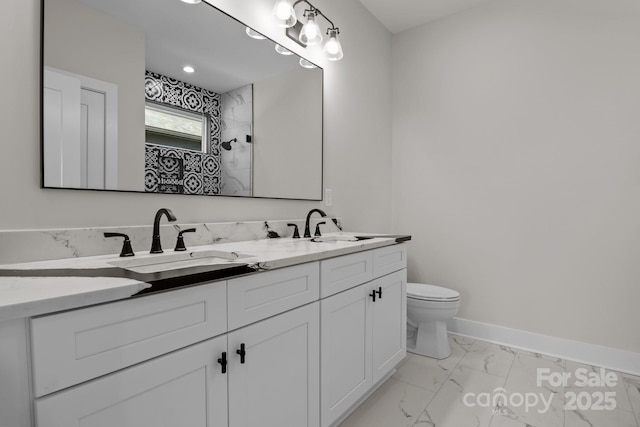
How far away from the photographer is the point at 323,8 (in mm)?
2211

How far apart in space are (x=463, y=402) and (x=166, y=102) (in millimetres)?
2096

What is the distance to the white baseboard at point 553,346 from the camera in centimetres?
210

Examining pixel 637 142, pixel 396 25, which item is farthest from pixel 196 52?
pixel 637 142

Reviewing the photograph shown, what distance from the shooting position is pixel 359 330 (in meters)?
1.58

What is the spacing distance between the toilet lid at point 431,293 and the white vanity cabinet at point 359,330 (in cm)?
31

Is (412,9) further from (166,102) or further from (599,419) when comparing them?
(599,419)

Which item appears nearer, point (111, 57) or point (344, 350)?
point (111, 57)

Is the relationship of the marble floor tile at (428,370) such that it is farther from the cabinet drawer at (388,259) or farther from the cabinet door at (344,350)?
the cabinet drawer at (388,259)

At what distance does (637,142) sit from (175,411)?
2813 millimetres

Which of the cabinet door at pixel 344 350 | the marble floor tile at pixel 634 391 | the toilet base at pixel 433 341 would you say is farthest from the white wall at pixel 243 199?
the marble floor tile at pixel 634 391

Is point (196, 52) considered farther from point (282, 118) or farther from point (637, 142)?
point (637, 142)

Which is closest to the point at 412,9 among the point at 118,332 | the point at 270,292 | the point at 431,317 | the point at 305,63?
the point at 305,63

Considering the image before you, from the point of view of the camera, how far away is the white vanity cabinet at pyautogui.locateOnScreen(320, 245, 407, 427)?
4.54 ft

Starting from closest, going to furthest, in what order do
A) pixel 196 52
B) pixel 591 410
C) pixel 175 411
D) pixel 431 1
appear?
pixel 175 411, pixel 196 52, pixel 591 410, pixel 431 1
